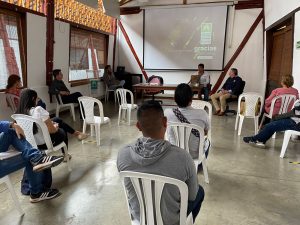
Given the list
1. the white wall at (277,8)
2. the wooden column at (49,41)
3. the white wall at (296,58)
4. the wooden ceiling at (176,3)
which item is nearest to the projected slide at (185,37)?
the wooden ceiling at (176,3)

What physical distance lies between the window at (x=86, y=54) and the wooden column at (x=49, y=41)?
110cm

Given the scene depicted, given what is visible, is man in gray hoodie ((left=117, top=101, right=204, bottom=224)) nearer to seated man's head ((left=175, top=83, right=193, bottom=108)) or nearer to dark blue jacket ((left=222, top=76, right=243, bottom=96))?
seated man's head ((left=175, top=83, right=193, bottom=108))

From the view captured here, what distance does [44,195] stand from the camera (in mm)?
2381

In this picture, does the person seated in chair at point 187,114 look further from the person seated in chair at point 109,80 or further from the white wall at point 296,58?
the person seated in chair at point 109,80

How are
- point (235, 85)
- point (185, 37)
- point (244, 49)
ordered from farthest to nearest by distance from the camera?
point (185, 37), point (244, 49), point (235, 85)

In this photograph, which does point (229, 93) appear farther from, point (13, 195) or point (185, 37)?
point (13, 195)

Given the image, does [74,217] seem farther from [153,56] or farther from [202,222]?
[153,56]

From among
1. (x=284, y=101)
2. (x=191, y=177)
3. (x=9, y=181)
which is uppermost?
(x=284, y=101)

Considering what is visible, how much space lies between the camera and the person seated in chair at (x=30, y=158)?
226cm

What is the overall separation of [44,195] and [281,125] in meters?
3.28

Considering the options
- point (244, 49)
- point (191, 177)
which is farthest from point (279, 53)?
point (191, 177)

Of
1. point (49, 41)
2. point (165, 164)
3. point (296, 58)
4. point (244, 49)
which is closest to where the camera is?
point (165, 164)

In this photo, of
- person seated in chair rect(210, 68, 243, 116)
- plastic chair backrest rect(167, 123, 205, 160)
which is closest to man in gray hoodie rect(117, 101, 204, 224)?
plastic chair backrest rect(167, 123, 205, 160)

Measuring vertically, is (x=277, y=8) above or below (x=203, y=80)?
above
